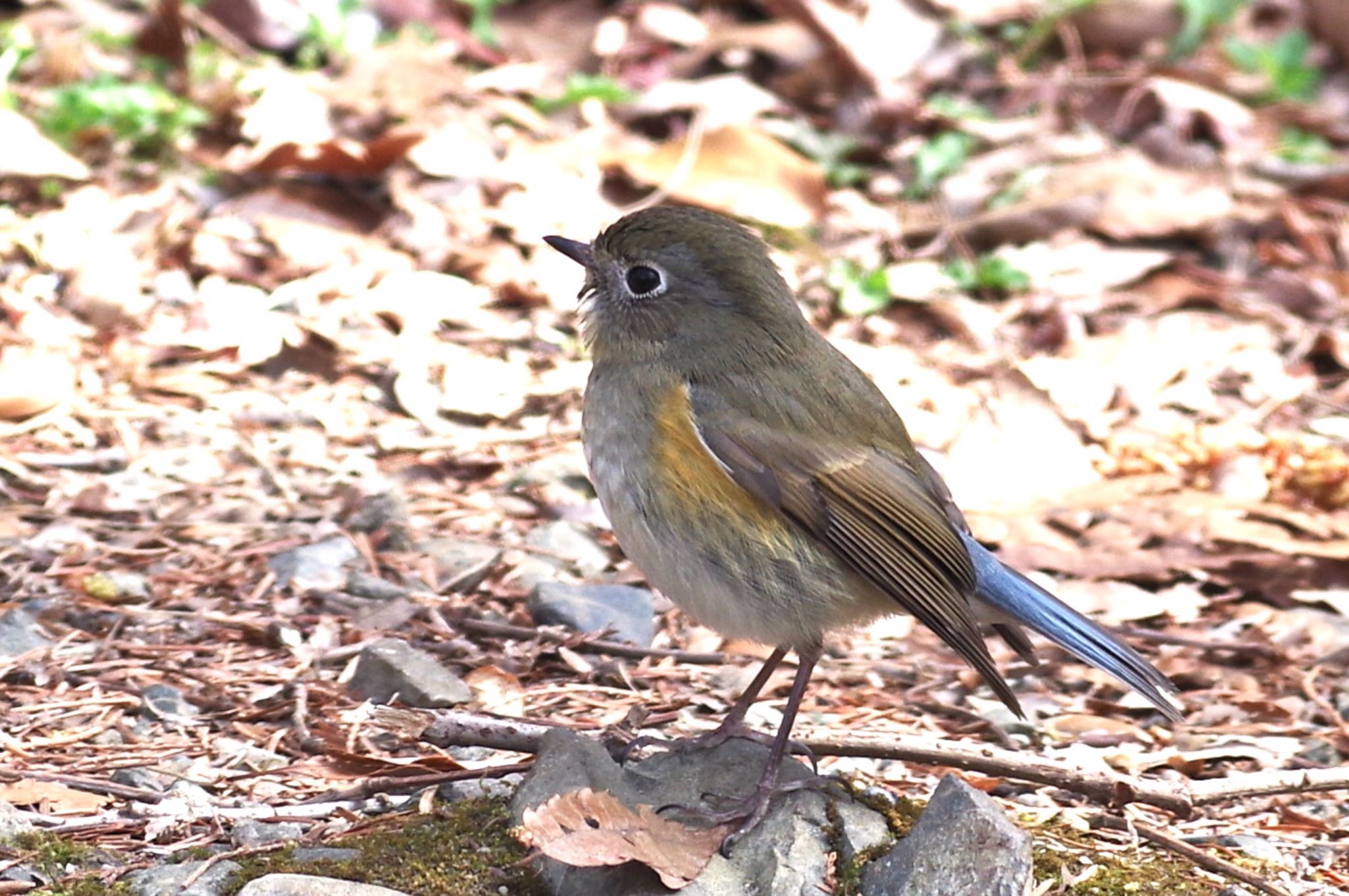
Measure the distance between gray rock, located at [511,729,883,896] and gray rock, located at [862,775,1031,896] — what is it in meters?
0.18

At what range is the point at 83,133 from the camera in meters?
6.88

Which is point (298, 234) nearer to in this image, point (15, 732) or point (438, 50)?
point (438, 50)

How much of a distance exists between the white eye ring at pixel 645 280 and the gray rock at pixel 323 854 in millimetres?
1483

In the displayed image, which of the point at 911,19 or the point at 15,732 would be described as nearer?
the point at 15,732

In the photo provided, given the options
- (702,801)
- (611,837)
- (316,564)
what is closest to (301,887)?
(611,837)

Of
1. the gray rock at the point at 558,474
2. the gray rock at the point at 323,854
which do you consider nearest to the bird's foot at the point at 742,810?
Answer: the gray rock at the point at 323,854

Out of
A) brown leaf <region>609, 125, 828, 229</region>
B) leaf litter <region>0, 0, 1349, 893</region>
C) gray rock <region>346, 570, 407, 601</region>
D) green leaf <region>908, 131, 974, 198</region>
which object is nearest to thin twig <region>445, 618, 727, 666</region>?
leaf litter <region>0, 0, 1349, 893</region>

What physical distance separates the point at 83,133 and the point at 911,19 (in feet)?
12.2

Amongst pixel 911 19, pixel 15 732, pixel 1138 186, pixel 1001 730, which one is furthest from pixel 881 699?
pixel 911 19

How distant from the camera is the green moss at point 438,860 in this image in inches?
124

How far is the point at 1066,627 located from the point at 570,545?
168cm

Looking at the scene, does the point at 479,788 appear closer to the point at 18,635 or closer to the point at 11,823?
the point at 11,823

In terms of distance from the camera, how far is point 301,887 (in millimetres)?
2992

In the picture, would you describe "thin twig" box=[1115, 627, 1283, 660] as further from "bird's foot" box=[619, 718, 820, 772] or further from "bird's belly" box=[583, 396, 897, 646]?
"bird's foot" box=[619, 718, 820, 772]
